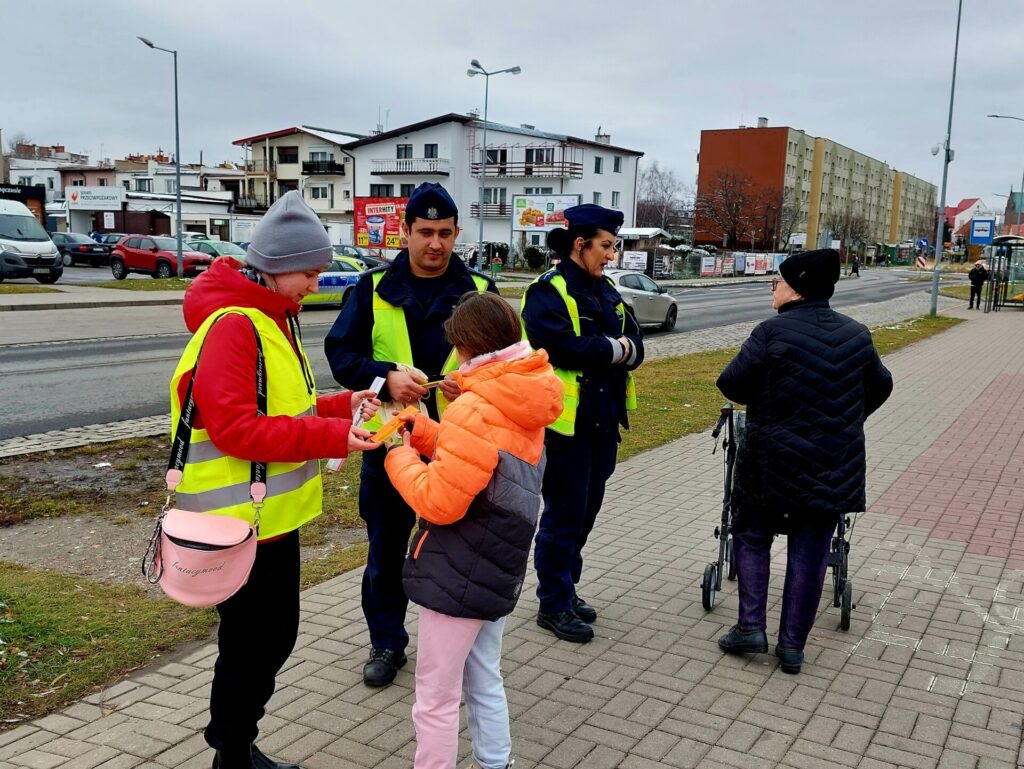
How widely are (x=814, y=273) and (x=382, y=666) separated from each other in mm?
2579

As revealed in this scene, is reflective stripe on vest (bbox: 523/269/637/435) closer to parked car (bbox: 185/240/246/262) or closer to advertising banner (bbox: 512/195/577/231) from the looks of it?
parked car (bbox: 185/240/246/262)

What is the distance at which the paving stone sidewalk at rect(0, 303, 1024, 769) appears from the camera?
3277 millimetres

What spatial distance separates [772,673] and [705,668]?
12.1 inches

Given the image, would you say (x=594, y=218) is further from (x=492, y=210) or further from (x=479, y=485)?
(x=492, y=210)

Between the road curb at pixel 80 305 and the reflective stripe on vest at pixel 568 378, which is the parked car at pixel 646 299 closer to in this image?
the road curb at pixel 80 305

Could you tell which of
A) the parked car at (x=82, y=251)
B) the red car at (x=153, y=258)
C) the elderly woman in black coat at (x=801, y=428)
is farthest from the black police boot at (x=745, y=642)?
the parked car at (x=82, y=251)

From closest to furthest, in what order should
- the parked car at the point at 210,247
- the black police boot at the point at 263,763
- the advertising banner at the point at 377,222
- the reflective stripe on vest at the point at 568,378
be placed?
the black police boot at the point at 263,763 < the reflective stripe on vest at the point at 568,378 < the parked car at the point at 210,247 < the advertising banner at the point at 377,222

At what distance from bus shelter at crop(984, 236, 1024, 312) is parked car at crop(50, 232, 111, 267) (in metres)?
36.8

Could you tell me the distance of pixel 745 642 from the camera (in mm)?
4160

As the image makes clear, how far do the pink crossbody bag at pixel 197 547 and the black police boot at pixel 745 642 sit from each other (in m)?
2.48

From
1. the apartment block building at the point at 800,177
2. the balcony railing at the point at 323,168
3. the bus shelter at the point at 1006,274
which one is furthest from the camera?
the apartment block building at the point at 800,177

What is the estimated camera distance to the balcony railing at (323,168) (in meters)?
70.1

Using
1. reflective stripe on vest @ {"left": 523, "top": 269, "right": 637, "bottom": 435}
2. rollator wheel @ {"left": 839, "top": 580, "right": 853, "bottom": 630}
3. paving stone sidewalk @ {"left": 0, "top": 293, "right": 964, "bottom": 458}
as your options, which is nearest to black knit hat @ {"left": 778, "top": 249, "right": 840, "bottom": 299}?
reflective stripe on vest @ {"left": 523, "top": 269, "right": 637, "bottom": 435}

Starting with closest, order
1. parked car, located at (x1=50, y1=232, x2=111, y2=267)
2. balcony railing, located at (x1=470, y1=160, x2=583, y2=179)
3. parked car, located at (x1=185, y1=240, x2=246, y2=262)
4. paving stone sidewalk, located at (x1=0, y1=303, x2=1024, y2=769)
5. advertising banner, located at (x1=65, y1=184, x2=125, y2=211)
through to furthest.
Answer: paving stone sidewalk, located at (x1=0, y1=303, x2=1024, y2=769)
parked car, located at (x1=185, y1=240, x2=246, y2=262)
parked car, located at (x1=50, y1=232, x2=111, y2=267)
advertising banner, located at (x1=65, y1=184, x2=125, y2=211)
balcony railing, located at (x1=470, y1=160, x2=583, y2=179)
